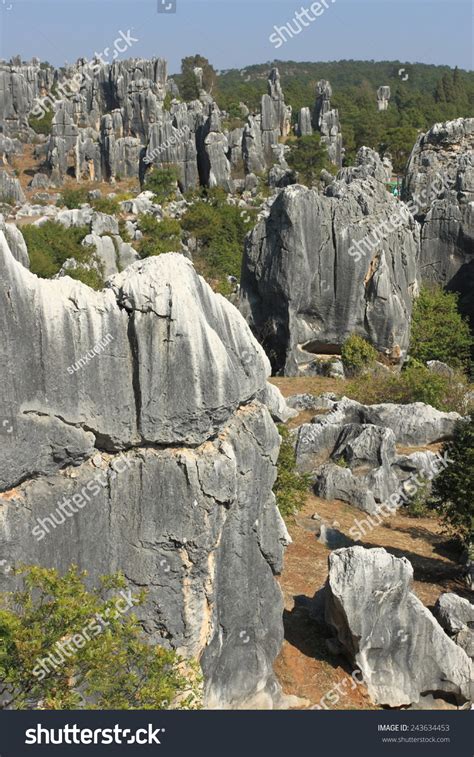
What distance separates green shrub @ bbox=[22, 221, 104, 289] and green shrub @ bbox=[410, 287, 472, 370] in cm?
1314

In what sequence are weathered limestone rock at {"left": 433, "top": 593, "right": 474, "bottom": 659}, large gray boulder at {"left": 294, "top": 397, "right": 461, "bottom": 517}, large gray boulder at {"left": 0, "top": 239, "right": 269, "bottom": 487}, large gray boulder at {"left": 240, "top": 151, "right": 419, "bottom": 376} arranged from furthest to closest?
large gray boulder at {"left": 240, "top": 151, "right": 419, "bottom": 376} < large gray boulder at {"left": 294, "top": 397, "right": 461, "bottom": 517} < weathered limestone rock at {"left": 433, "top": 593, "right": 474, "bottom": 659} < large gray boulder at {"left": 0, "top": 239, "right": 269, "bottom": 487}

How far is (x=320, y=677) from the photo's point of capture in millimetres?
11352

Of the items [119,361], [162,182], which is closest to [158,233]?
[162,182]

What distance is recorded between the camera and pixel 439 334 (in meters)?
31.3

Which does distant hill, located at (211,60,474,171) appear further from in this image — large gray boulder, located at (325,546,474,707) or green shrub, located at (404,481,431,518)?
large gray boulder, located at (325,546,474,707)

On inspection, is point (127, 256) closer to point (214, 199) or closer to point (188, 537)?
point (214, 199)

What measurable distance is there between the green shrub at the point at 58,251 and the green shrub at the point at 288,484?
1782cm

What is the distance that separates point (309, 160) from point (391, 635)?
59.9m

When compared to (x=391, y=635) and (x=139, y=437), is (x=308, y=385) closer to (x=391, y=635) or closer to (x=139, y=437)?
(x=391, y=635)

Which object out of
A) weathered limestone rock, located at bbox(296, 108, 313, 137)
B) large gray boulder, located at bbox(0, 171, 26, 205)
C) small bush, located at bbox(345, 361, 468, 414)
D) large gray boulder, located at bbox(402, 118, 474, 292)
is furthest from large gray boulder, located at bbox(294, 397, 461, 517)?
weathered limestone rock, located at bbox(296, 108, 313, 137)

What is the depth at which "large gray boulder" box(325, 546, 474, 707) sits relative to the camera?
11070mm

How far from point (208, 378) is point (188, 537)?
1760 mm

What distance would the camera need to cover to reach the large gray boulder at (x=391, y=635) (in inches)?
436
